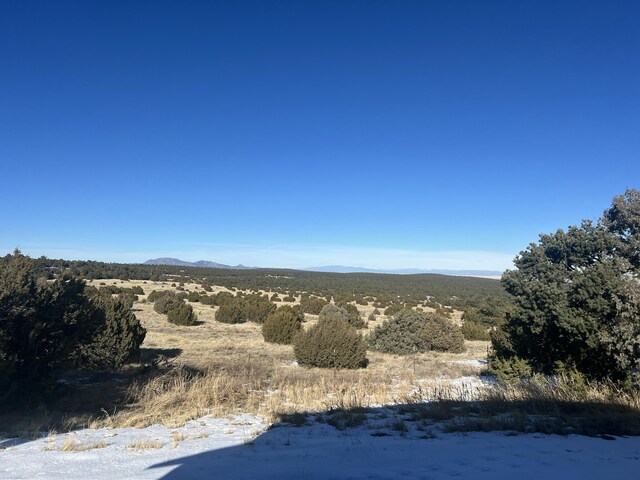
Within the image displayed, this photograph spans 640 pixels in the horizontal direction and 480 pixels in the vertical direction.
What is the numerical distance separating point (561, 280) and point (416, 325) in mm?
10391

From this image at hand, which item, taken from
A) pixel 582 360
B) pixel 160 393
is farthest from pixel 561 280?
pixel 160 393

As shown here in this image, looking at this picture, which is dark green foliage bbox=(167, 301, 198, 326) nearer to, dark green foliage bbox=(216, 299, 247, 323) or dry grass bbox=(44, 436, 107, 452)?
dark green foliage bbox=(216, 299, 247, 323)

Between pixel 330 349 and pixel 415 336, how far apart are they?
6386 millimetres

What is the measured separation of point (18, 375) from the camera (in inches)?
339

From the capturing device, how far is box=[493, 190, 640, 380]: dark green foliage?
8.45m

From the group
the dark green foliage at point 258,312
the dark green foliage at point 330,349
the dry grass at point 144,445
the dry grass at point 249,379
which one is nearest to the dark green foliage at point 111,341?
the dry grass at point 249,379

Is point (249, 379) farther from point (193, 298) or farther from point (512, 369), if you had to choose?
point (193, 298)

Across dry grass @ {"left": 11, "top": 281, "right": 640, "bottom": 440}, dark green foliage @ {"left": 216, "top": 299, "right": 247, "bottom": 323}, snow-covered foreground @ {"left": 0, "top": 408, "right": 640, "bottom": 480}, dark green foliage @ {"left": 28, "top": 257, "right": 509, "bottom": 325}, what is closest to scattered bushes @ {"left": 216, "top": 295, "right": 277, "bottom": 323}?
dark green foliage @ {"left": 216, "top": 299, "right": 247, "bottom": 323}

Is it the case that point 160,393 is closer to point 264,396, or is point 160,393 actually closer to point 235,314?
point 264,396

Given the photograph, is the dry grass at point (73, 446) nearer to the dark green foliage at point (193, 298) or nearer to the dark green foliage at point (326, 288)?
the dark green foliage at point (326, 288)

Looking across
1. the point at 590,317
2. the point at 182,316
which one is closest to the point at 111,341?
the point at 590,317

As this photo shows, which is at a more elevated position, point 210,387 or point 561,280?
point 561,280

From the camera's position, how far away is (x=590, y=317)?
9.04 meters

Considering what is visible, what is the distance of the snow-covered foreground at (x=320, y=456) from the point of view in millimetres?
4332
